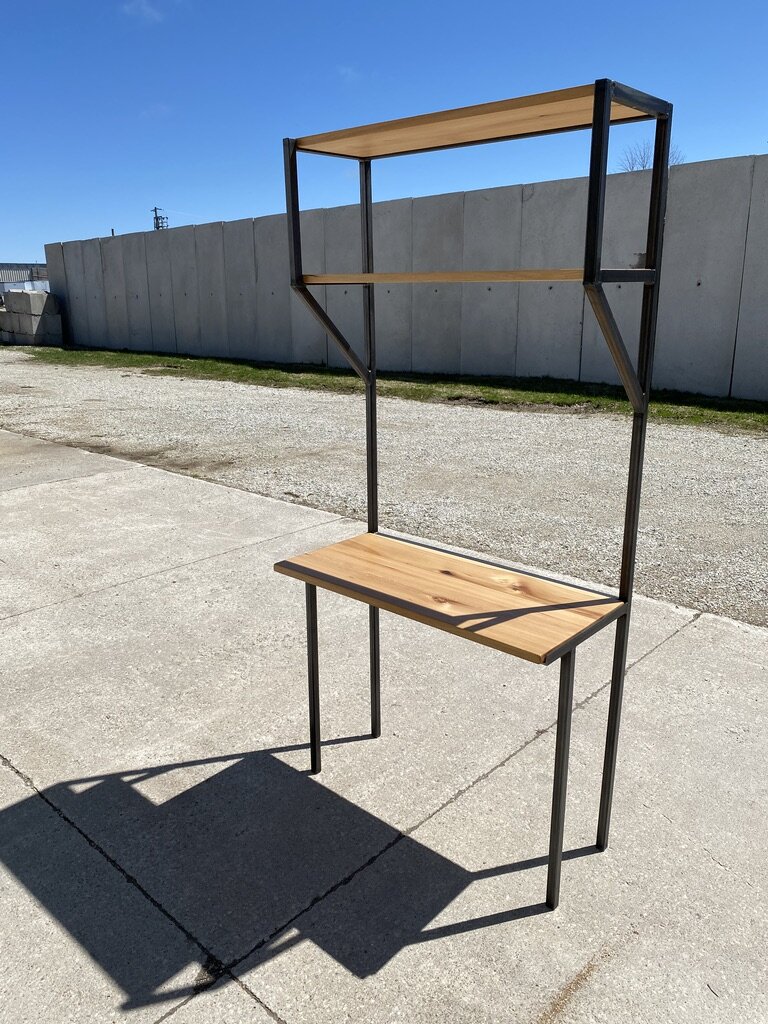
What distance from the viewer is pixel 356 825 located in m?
2.22

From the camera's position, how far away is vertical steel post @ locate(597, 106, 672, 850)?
1.82m

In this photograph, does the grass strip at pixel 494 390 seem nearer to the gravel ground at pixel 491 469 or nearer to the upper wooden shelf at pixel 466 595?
the gravel ground at pixel 491 469

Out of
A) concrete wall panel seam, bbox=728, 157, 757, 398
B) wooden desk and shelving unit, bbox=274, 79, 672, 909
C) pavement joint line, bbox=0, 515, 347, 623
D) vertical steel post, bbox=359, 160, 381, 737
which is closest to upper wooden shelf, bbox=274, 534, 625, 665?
wooden desk and shelving unit, bbox=274, 79, 672, 909

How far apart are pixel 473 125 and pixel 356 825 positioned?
1.85 metres

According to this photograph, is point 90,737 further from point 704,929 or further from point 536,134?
point 536,134

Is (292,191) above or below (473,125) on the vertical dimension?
below

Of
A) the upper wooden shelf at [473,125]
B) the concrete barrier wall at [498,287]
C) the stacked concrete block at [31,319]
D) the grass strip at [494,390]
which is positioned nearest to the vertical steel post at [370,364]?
the upper wooden shelf at [473,125]

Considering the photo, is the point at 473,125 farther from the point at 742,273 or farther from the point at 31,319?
the point at 31,319

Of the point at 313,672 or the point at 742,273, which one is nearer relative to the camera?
the point at 313,672

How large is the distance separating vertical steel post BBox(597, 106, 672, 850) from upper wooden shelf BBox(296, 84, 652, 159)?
0.40 feet

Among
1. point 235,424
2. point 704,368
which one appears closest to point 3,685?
point 235,424

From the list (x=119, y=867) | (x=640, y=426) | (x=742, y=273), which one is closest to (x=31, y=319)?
(x=742, y=273)

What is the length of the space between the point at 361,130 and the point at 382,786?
6.00 ft

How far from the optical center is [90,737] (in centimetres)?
264
